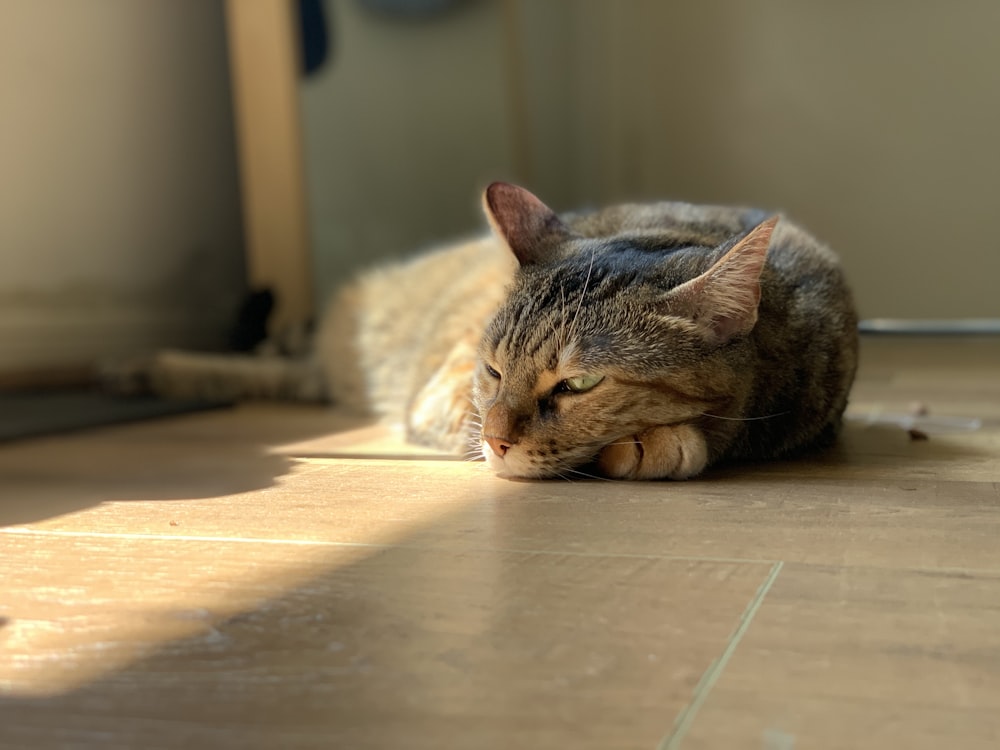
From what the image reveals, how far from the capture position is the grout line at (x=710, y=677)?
2.19 ft

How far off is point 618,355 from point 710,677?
676 millimetres

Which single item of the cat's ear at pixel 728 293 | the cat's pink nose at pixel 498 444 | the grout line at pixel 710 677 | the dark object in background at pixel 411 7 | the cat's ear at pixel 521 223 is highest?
the dark object in background at pixel 411 7

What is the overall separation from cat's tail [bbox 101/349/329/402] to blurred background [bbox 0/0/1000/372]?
42cm

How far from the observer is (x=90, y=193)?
3.21m

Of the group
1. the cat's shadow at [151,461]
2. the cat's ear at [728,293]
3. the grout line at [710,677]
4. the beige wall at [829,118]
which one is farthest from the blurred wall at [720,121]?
the grout line at [710,677]

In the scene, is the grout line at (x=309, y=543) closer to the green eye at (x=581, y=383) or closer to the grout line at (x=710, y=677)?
the grout line at (x=710, y=677)

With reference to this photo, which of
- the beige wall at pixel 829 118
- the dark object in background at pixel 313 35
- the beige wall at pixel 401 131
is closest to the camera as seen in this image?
the dark object in background at pixel 313 35

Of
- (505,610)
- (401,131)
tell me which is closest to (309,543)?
(505,610)

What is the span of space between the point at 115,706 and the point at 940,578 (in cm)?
73

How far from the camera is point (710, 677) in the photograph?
75 centimetres

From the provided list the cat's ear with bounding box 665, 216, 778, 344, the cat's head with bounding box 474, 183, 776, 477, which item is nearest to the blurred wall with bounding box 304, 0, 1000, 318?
the cat's head with bounding box 474, 183, 776, 477

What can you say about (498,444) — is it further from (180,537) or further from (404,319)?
(404,319)

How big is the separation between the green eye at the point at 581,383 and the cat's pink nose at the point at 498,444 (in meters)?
0.11

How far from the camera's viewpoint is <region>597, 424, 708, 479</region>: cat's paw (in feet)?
4.67
